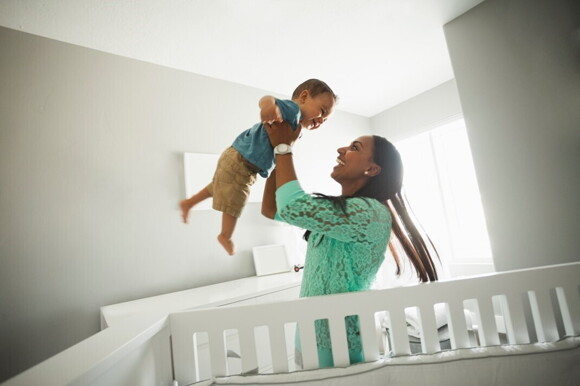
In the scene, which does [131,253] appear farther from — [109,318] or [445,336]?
[445,336]

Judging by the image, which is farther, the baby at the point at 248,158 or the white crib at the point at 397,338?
the baby at the point at 248,158

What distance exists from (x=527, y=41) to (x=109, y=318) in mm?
2642

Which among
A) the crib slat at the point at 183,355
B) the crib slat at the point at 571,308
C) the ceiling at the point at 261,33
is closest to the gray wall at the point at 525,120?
the ceiling at the point at 261,33

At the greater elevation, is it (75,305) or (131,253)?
(131,253)

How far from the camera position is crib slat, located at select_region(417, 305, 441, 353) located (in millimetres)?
642

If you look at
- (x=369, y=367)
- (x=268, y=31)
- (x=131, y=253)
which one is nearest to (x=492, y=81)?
(x=268, y=31)

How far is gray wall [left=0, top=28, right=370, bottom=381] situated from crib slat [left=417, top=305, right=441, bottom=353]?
1621 millimetres

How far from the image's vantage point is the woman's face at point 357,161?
31.8 inches

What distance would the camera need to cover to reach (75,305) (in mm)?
1513

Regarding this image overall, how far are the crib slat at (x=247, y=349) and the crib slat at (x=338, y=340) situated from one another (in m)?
0.18

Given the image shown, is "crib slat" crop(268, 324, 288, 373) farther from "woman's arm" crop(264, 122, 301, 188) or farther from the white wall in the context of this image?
the white wall

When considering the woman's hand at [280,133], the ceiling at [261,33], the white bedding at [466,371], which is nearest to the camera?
the white bedding at [466,371]

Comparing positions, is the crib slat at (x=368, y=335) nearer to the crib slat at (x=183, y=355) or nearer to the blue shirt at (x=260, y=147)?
the crib slat at (x=183, y=355)

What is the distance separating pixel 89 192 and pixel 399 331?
5.92 feet
